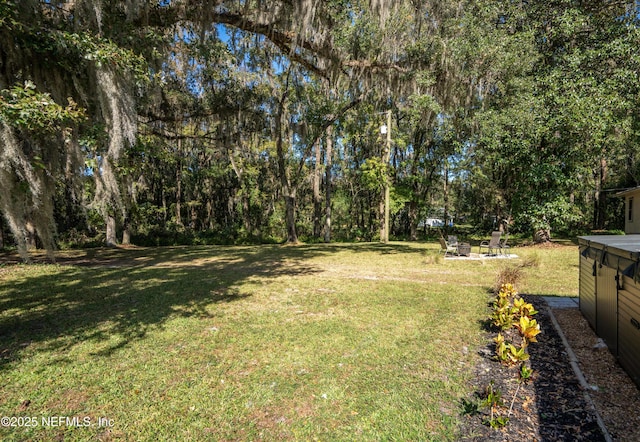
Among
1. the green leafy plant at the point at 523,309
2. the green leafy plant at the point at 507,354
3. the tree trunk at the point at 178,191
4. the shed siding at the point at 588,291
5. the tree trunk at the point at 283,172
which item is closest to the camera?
the green leafy plant at the point at 507,354

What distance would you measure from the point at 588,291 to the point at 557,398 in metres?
2.41

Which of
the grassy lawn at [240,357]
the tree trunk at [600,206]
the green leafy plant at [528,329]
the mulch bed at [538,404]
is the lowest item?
the mulch bed at [538,404]

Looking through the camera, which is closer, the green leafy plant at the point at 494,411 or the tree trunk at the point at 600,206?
the green leafy plant at the point at 494,411

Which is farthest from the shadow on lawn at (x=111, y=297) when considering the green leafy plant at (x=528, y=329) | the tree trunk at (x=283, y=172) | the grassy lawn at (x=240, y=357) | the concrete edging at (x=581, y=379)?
the tree trunk at (x=283, y=172)

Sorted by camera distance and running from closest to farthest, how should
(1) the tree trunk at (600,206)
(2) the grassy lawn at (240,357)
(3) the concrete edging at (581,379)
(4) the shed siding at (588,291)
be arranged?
(3) the concrete edging at (581,379) < (2) the grassy lawn at (240,357) < (4) the shed siding at (588,291) < (1) the tree trunk at (600,206)

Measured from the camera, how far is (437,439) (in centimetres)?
213

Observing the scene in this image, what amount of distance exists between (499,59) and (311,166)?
15.0 m

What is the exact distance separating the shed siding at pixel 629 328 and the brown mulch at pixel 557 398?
0.13 m

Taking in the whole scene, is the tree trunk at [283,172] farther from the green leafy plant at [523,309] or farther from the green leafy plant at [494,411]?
the green leafy plant at [494,411]

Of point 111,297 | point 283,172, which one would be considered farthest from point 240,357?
point 283,172

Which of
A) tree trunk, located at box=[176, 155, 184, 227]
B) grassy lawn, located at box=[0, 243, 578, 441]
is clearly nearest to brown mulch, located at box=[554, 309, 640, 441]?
grassy lawn, located at box=[0, 243, 578, 441]

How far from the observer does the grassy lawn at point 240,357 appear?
229 cm

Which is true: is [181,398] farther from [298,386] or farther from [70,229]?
[70,229]

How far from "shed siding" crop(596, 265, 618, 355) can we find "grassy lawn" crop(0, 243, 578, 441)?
50.2 inches
